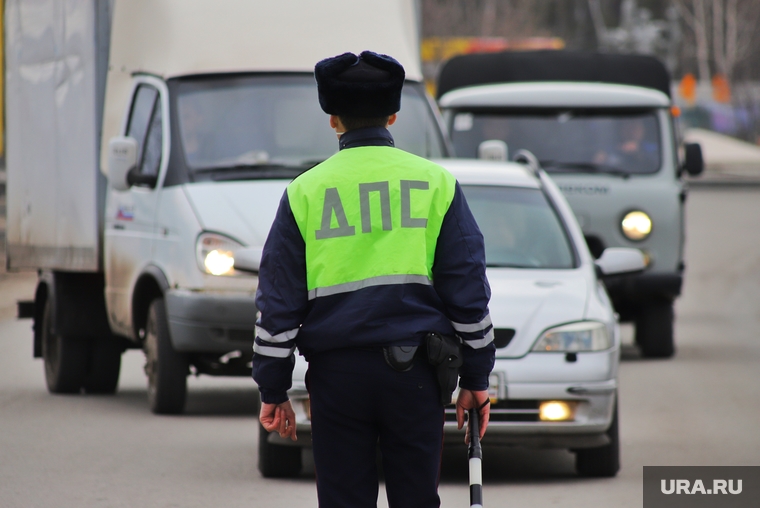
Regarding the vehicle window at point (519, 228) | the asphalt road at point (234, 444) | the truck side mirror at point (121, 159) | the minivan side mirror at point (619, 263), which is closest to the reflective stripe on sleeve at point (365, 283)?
the asphalt road at point (234, 444)

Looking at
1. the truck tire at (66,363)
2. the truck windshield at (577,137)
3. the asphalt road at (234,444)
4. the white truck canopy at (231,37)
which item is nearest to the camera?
the asphalt road at (234,444)

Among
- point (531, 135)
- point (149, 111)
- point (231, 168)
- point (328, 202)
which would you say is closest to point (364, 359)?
point (328, 202)

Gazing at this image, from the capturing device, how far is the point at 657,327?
12.7 metres

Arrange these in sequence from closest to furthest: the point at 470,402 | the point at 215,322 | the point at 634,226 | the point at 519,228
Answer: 1. the point at 470,402
2. the point at 519,228
3. the point at 215,322
4. the point at 634,226

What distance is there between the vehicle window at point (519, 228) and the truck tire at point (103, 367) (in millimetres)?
3555

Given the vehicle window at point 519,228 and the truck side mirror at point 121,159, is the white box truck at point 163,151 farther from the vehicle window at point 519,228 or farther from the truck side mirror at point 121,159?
the vehicle window at point 519,228

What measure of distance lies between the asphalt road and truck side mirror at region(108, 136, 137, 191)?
1.56 metres

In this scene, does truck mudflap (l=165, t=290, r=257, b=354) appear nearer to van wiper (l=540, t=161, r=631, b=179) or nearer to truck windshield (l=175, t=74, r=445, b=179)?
truck windshield (l=175, t=74, r=445, b=179)

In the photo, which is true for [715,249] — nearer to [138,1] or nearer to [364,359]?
[138,1]

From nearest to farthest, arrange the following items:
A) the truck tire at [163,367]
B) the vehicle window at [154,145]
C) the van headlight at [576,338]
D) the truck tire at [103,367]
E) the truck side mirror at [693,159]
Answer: the van headlight at [576,338]
the truck tire at [163,367]
the vehicle window at [154,145]
the truck tire at [103,367]
the truck side mirror at [693,159]

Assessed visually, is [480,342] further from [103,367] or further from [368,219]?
[103,367]

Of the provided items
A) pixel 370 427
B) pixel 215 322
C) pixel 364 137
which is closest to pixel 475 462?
pixel 370 427

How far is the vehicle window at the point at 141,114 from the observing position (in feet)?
32.5

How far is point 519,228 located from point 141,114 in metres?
3.05
